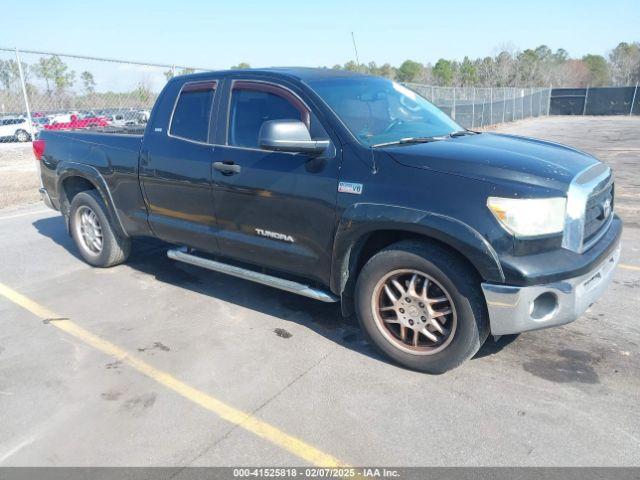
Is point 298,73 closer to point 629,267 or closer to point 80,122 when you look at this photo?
point 629,267

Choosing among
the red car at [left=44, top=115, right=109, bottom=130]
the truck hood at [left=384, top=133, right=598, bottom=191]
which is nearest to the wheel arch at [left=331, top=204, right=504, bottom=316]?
the truck hood at [left=384, top=133, right=598, bottom=191]

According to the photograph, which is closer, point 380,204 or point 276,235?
point 380,204

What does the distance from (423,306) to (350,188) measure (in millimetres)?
899

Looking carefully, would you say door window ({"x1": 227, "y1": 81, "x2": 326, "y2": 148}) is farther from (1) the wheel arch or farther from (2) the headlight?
(2) the headlight

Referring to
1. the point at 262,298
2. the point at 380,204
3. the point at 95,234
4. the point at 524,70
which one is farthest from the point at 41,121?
the point at 524,70

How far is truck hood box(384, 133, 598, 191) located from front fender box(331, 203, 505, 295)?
309mm

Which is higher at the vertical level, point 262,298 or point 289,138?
point 289,138

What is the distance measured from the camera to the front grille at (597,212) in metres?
3.18

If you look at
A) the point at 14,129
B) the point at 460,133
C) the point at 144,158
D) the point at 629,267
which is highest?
the point at 460,133

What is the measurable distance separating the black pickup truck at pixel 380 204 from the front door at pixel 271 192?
0.4 inches

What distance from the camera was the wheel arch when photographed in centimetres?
292

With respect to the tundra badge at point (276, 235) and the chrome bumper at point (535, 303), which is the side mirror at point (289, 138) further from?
the chrome bumper at point (535, 303)

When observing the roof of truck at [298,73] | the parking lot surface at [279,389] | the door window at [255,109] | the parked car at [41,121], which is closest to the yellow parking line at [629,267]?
the parking lot surface at [279,389]

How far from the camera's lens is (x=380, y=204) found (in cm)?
321
